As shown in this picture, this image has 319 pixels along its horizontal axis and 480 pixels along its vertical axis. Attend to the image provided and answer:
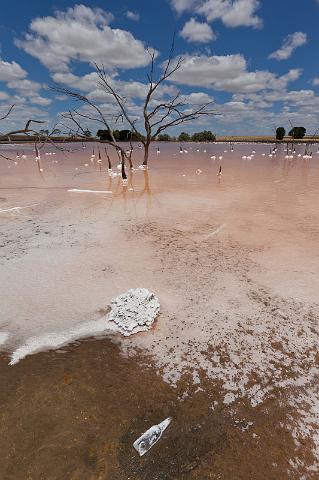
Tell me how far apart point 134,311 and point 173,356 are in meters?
0.91

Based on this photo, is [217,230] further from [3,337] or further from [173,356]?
[3,337]

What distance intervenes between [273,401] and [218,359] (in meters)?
0.75

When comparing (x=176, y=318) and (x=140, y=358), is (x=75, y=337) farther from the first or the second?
(x=176, y=318)

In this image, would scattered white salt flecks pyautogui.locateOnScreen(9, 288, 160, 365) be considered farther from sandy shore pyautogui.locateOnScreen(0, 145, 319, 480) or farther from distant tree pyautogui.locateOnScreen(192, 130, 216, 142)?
distant tree pyautogui.locateOnScreen(192, 130, 216, 142)

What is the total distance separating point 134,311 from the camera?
4.11m

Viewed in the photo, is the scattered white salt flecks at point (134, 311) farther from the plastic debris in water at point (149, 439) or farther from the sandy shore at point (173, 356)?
the plastic debris in water at point (149, 439)

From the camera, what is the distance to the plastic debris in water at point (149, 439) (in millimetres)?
2413

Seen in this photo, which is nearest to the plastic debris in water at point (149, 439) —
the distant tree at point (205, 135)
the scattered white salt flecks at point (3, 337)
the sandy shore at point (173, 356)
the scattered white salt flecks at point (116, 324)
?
the sandy shore at point (173, 356)

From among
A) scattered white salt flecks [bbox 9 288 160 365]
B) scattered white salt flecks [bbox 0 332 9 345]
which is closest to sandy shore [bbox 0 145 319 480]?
scattered white salt flecks [bbox 0 332 9 345]

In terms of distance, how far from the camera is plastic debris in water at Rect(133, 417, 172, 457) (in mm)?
2413

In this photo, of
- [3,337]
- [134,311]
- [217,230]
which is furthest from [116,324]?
[217,230]

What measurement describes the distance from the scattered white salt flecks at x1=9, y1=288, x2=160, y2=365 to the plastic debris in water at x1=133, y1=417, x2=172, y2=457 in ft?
4.55

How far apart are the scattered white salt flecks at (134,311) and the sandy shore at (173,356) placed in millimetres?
178

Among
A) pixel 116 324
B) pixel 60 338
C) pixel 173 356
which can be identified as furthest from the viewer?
pixel 116 324
